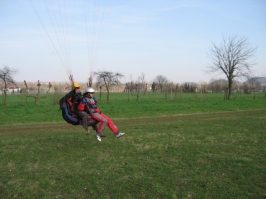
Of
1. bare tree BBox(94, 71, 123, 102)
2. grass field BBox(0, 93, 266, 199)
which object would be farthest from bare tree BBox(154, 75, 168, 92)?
grass field BBox(0, 93, 266, 199)

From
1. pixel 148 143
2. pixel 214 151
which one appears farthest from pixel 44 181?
pixel 214 151

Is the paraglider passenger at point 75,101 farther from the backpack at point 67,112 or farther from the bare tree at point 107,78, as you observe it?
the bare tree at point 107,78

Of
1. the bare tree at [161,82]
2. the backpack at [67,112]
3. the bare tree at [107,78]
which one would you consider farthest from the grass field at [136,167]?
the bare tree at [161,82]

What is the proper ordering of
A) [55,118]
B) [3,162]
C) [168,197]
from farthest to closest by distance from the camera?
[55,118], [3,162], [168,197]

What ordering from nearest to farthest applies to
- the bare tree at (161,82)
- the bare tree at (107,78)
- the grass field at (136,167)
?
the grass field at (136,167) → the bare tree at (107,78) → the bare tree at (161,82)

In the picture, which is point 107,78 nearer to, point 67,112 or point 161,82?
point 67,112

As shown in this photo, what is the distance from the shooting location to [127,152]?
8.08 meters

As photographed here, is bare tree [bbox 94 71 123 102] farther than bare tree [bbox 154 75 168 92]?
No

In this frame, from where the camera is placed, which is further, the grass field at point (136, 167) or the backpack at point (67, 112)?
the backpack at point (67, 112)

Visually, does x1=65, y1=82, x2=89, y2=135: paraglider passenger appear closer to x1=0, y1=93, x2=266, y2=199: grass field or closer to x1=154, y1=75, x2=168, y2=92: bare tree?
x1=0, y1=93, x2=266, y2=199: grass field

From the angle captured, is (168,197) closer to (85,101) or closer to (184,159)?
(184,159)

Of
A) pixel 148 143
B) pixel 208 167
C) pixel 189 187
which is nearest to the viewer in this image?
pixel 189 187

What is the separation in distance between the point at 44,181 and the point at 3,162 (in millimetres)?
2122

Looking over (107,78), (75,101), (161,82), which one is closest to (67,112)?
(75,101)
